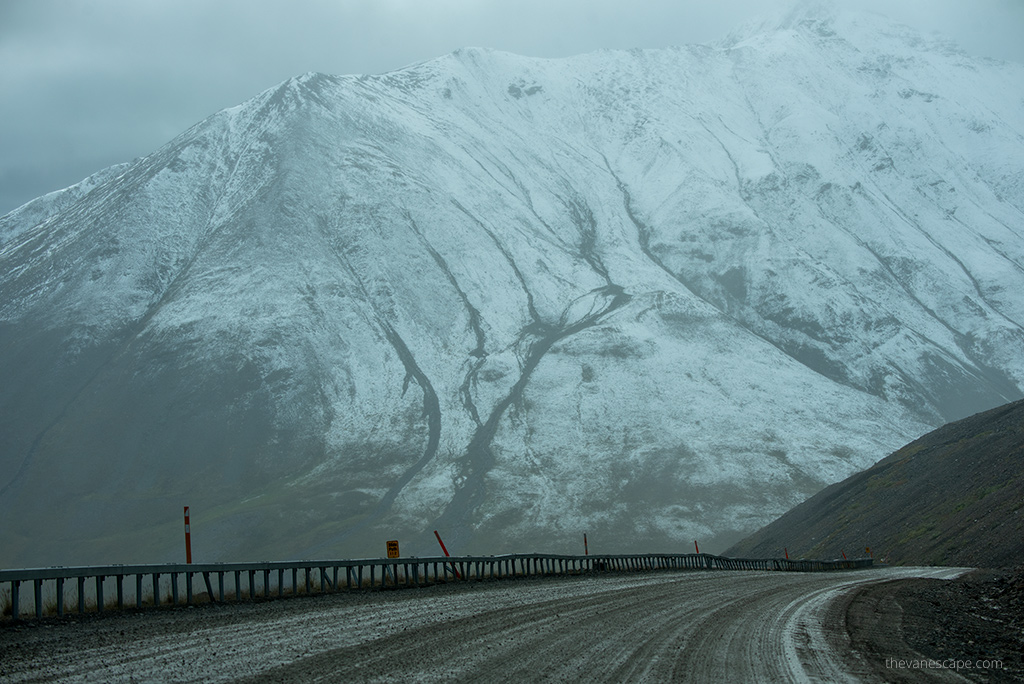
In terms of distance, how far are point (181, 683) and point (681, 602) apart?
448 inches

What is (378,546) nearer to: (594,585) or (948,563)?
(948,563)

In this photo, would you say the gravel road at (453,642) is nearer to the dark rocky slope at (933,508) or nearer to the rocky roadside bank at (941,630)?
the rocky roadside bank at (941,630)

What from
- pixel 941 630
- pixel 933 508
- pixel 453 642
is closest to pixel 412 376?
pixel 933 508

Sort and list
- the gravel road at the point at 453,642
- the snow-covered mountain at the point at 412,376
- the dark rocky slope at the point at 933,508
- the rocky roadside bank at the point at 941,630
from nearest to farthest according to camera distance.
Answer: the gravel road at the point at 453,642
the rocky roadside bank at the point at 941,630
the dark rocky slope at the point at 933,508
the snow-covered mountain at the point at 412,376

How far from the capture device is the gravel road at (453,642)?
31.3 ft

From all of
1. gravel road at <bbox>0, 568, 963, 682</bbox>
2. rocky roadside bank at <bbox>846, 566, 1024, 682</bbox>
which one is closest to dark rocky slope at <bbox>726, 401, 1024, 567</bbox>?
rocky roadside bank at <bbox>846, 566, 1024, 682</bbox>

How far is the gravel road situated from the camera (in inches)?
376

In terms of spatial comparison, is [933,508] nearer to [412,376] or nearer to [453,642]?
[453,642]

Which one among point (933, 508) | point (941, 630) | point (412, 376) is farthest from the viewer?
point (412, 376)

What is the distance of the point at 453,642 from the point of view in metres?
11.7

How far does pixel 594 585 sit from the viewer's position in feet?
76.5

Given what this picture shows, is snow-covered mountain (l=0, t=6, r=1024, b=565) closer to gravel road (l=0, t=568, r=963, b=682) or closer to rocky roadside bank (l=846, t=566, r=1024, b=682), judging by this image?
rocky roadside bank (l=846, t=566, r=1024, b=682)

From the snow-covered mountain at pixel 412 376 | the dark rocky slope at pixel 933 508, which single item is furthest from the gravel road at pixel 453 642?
the snow-covered mountain at pixel 412 376

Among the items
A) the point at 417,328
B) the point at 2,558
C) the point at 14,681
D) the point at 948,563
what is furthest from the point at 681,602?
the point at 417,328
